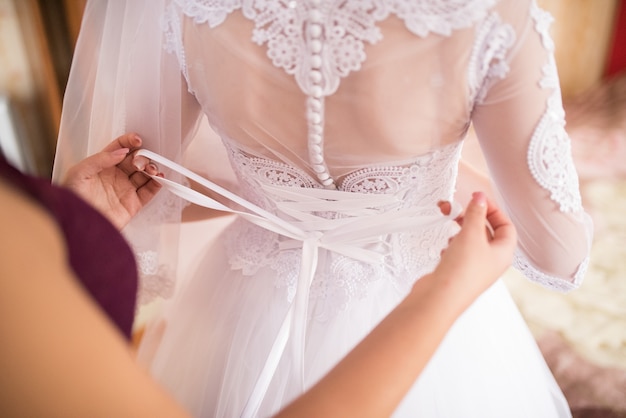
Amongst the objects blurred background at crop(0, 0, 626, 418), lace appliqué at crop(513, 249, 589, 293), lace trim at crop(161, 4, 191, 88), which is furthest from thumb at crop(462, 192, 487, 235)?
blurred background at crop(0, 0, 626, 418)

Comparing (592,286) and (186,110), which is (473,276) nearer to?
(186,110)

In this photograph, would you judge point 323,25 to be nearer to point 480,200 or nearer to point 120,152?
point 480,200

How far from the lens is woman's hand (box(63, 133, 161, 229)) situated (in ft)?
2.36

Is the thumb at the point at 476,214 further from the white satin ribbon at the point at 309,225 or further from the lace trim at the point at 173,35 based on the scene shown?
the lace trim at the point at 173,35

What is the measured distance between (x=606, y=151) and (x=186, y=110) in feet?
6.77

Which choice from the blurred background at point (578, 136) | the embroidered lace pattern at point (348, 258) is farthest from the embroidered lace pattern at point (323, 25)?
the blurred background at point (578, 136)

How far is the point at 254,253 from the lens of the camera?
0.82 meters

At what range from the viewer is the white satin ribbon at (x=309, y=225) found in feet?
2.19

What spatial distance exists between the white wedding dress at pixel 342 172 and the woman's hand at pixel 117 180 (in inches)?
1.5

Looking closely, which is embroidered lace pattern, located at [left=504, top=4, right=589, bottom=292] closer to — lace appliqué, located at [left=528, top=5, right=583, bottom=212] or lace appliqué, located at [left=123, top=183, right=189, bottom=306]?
lace appliqué, located at [left=528, top=5, right=583, bottom=212]

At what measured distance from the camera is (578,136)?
2.28 m

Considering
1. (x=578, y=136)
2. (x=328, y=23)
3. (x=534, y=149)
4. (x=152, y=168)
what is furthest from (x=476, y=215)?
(x=578, y=136)

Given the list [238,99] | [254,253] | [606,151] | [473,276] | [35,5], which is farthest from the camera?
[606,151]

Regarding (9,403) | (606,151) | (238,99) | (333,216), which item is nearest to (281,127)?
(238,99)
